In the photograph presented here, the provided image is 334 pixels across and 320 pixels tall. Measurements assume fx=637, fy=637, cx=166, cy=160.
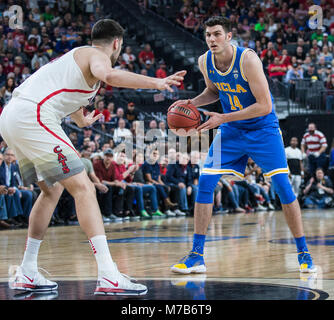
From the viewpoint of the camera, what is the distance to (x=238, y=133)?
5.00 m

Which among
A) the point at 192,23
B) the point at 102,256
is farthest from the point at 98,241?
the point at 192,23

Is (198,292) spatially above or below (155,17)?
below

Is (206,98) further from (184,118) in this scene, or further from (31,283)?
(31,283)

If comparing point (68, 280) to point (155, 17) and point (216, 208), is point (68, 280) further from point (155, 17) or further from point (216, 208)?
point (155, 17)

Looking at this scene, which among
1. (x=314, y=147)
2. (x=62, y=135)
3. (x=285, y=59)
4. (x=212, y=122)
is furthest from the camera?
(x=285, y=59)

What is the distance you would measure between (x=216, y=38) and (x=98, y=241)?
196 cm

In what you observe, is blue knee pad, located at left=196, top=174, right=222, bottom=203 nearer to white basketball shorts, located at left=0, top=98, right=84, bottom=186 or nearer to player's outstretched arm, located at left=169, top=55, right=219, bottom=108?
player's outstretched arm, located at left=169, top=55, right=219, bottom=108

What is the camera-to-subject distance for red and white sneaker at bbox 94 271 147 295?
12.1 ft

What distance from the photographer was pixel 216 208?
44.8ft

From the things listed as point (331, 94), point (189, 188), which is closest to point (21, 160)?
point (189, 188)

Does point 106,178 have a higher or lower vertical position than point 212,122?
lower

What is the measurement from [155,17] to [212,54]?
53.3 ft

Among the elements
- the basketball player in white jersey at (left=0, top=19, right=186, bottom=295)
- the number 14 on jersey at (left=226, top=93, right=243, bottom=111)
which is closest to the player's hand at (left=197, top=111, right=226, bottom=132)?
the number 14 on jersey at (left=226, top=93, right=243, bottom=111)

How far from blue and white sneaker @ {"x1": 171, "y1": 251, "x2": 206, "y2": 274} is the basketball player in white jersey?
2.86ft
